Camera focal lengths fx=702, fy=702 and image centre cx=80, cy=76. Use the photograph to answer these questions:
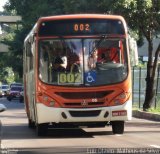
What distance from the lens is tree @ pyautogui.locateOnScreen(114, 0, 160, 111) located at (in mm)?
30719

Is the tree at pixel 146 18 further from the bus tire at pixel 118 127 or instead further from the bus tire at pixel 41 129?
the bus tire at pixel 41 129

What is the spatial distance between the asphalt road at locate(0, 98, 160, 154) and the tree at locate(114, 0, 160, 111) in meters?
8.38

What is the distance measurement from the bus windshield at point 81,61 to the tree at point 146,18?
422 inches

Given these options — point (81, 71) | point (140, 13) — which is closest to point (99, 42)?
point (81, 71)

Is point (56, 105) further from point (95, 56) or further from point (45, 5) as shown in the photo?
point (45, 5)

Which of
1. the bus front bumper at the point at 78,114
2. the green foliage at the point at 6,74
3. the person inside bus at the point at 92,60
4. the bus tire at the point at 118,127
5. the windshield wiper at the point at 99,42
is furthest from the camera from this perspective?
the green foliage at the point at 6,74

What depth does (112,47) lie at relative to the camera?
19.7 meters

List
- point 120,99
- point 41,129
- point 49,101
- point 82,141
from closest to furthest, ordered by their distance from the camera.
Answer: point 82,141 → point 49,101 → point 120,99 → point 41,129

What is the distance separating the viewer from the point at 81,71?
63.6ft

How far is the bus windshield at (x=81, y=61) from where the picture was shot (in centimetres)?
1934

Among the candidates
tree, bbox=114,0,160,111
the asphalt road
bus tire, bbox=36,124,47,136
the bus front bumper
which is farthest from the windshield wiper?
tree, bbox=114,0,160,111

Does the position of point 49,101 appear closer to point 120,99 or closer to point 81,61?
point 81,61

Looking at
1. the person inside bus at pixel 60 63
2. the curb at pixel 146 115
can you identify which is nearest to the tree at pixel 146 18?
the curb at pixel 146 115

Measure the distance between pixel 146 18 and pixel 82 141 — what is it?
48.3ft
